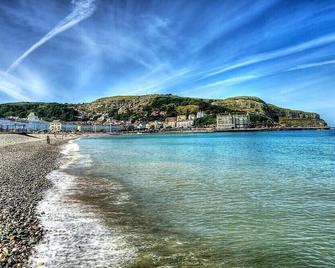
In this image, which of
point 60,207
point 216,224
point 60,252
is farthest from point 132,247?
point 60,207

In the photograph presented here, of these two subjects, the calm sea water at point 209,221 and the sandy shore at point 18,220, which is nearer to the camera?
the sandy shore at point 18,220

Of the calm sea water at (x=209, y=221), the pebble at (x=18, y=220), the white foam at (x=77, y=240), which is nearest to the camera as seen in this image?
the pebble at (x=18, y=220)

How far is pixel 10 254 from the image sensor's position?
24.9 feet

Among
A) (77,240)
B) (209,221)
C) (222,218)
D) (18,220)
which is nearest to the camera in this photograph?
(77,240)

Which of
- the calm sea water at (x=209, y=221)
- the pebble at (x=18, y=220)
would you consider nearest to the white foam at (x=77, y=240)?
the calm sea water at (x=209, y=221)

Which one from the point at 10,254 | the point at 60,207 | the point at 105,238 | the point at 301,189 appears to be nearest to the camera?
the point at 10,254

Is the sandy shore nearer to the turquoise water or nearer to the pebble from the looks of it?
the pebble

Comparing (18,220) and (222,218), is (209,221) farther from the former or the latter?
(18,220)

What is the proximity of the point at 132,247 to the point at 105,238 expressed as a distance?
105cm

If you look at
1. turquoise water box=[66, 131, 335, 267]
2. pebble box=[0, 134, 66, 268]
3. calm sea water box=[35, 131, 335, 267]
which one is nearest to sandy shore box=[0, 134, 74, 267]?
pebble box=[0, 134, 66, 268]

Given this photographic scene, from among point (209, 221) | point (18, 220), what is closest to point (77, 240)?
point (18, 220)

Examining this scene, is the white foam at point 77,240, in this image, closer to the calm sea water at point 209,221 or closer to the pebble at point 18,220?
the calm sea water at point 209,221

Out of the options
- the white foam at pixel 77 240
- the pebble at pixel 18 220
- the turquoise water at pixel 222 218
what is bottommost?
the turquoise water at pixel 222 218

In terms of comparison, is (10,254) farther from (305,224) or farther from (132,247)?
(305,224)
